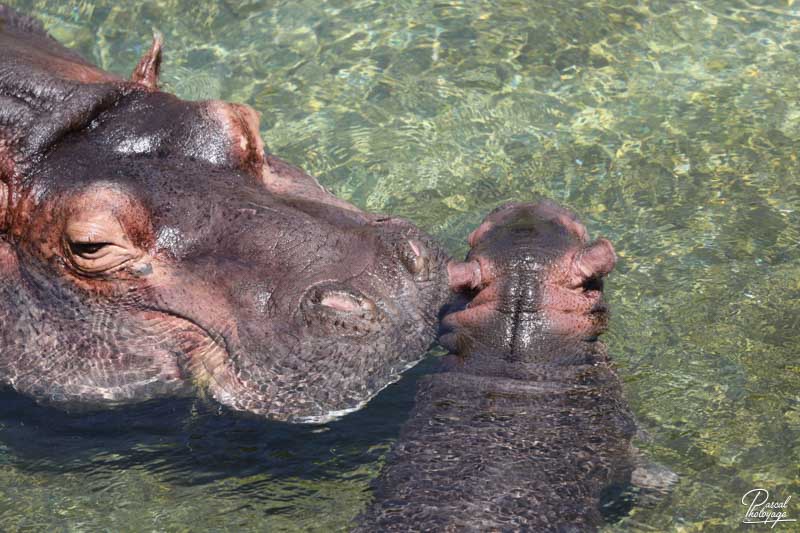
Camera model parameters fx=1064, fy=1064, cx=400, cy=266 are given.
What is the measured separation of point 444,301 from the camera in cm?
462

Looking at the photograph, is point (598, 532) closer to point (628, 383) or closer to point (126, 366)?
point (628, 383)

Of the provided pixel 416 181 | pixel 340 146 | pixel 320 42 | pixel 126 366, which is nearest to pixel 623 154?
pixel 416 181

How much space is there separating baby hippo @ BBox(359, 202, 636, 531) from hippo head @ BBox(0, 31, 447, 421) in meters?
0.24

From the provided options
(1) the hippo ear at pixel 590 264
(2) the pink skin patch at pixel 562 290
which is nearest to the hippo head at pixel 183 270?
(2) the pink skin patch at pixel 562 290

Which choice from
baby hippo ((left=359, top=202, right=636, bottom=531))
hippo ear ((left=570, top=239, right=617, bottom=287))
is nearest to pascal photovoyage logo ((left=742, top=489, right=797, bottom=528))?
baby hippo ((left=359, top=202, right=636, bottom=531))

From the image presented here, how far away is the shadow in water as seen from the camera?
4980 mm

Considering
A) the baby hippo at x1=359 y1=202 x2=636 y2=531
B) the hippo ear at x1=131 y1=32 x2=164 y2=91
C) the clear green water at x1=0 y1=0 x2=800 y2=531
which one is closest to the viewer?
the baby hippo at x1=359 y1=202 x2=636 y2=531

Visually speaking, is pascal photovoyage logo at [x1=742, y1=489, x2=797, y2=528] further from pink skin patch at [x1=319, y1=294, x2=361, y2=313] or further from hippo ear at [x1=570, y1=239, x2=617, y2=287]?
pink skin patch at [x1=319, y1=294, x2=361, y2=313]

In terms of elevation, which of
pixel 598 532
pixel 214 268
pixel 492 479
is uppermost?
pixel 214 268

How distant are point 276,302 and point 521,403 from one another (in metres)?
1.09

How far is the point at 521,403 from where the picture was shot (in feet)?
14.3

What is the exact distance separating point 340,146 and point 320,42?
4.21 ft

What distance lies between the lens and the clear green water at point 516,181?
191 inches

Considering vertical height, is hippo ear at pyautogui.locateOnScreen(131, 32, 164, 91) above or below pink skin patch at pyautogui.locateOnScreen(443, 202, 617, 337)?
above
